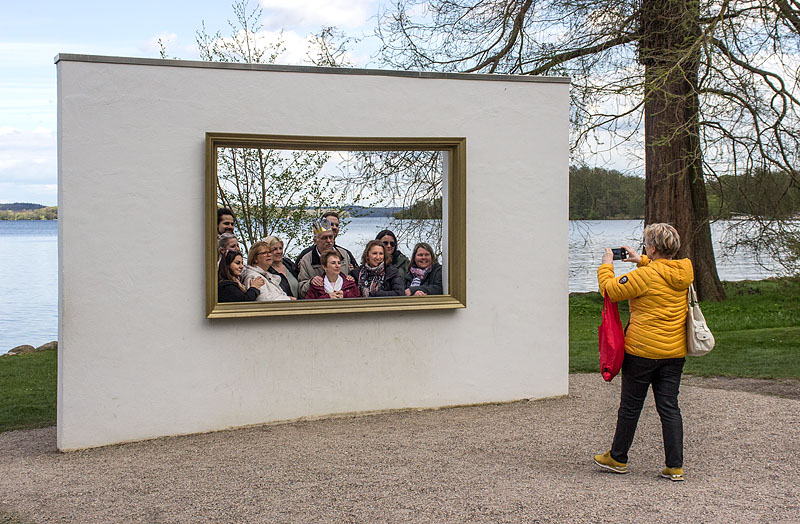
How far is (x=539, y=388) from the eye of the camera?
26.2ft

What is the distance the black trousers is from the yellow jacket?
70 mm

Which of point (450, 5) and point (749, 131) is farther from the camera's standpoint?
point (450, 5)

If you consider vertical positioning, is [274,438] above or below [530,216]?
below

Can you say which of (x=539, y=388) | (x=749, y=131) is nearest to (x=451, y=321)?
(x=539, y=388)

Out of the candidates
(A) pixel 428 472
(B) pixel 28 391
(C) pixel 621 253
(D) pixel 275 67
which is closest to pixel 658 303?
(C) pixel 621 253

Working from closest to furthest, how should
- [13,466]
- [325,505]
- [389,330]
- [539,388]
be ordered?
1. [325,505]
2. [13,466]
3. [389,330]
4. [539,388]

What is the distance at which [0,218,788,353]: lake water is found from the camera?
31.2ft

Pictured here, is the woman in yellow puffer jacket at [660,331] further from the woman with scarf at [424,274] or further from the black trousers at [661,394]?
the woman with scarf at [424,274]

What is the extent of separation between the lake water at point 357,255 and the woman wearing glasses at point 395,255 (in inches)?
4.9

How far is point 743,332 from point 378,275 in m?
8.77

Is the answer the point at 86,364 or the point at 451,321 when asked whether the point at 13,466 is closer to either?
the point at 86,364

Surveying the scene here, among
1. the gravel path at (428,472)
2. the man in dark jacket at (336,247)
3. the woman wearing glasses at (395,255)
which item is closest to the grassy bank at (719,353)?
the gravel path at (428,472)

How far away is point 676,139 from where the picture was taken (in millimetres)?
15773

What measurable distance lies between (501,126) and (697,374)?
4198mm
